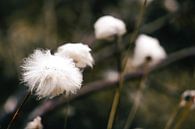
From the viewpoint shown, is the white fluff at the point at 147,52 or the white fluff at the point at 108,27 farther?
the white fluff at the point at 147,52

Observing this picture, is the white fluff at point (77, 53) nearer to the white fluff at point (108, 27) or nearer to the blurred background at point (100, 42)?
the white fluff at point (108, 27)

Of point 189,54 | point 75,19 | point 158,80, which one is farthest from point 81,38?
point 189,54

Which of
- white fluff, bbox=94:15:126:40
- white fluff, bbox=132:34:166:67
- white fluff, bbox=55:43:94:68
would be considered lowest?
white fluff, bbox=55:43:94:68

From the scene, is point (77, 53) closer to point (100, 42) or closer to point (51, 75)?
point (51, 75)

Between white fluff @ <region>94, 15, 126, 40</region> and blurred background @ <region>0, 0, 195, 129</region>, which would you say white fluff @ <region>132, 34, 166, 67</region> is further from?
blurred background @ <region>0, 0, 195, 129</region>

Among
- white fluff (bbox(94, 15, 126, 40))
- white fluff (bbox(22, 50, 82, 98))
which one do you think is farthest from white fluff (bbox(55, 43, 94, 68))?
white fluff (bbox(94, 15, 126, 40))

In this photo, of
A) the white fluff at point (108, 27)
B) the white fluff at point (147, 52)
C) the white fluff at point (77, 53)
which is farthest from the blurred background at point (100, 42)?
the white fluff at point (77, 53)

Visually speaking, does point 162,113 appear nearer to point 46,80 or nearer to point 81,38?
point 81,38
